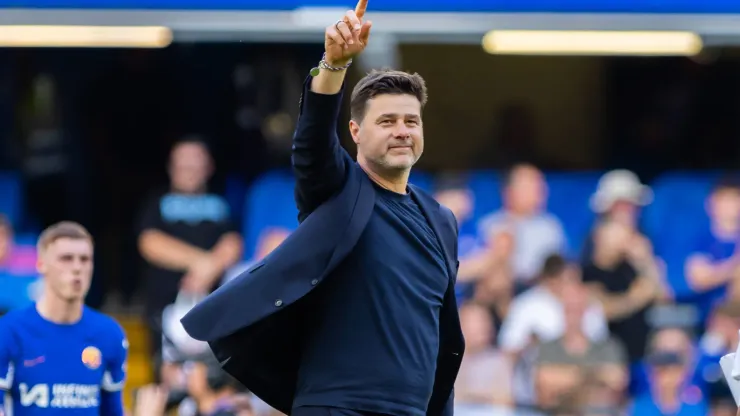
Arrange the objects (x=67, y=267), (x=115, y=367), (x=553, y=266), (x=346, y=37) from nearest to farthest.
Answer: (x=346, y=37) < (x=115, y=367) < (x=67, y=267) < (x=553, y=266)

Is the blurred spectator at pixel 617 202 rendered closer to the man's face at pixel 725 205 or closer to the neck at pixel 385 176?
the man's face at pixel 725 205

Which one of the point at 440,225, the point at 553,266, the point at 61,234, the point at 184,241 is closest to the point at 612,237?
the point at 553,266

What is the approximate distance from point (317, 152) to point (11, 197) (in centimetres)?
719

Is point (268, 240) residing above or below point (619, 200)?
below

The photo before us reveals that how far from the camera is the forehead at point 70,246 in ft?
25.0

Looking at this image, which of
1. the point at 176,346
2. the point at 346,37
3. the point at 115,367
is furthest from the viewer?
the point at 176,346

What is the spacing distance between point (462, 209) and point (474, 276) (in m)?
0.54

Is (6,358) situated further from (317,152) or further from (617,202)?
(617,202)

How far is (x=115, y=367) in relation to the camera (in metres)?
7.43

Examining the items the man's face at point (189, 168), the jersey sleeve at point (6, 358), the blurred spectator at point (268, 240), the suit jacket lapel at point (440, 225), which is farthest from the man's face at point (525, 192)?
the suit jacket lapel at point (440, 225)

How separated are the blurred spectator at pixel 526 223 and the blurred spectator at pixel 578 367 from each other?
0.36 m

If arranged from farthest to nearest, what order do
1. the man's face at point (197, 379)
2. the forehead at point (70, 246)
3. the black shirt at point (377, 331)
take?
the man's face at point (197, 379) < the forehead at point (70, 246) < the black shirt at point (377, 331)

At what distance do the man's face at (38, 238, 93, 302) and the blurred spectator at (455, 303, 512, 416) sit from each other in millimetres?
4167

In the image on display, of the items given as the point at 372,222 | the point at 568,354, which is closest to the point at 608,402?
the point at 568,354
